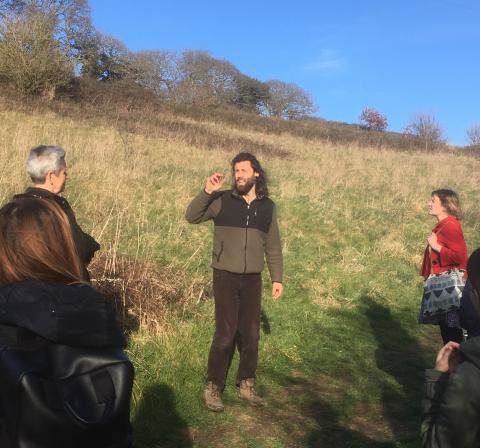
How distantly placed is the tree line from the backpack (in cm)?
1865

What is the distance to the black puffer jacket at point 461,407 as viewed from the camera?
1.71 m

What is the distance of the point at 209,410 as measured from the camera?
166 inches

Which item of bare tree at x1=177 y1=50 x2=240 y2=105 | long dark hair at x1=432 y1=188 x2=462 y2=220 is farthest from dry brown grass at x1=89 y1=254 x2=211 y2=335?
bare tree at x1=177 y1=50 x2=240 y2=105

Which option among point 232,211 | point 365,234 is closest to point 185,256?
point 232,211

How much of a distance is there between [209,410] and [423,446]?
104 inches

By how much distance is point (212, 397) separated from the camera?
13.9 feet

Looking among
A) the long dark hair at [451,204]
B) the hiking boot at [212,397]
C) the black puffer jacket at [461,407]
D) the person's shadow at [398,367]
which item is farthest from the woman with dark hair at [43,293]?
the long dark hair at [451,204]

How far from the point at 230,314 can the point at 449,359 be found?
2.40 meters

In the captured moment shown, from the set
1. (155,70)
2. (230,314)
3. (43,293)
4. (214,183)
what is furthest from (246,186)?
(155,70)

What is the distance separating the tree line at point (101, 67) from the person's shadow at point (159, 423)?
16776 mm

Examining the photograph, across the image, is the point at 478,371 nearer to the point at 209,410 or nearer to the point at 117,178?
the point at 209,410

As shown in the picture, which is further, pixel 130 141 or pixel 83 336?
pixel 130 141

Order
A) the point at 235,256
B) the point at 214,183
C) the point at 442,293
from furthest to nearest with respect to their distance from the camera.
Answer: the point at 442,293 → the point at 235,256 → the point at 214,183

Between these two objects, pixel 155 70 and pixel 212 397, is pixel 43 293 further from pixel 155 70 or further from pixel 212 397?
pixel 155 70
